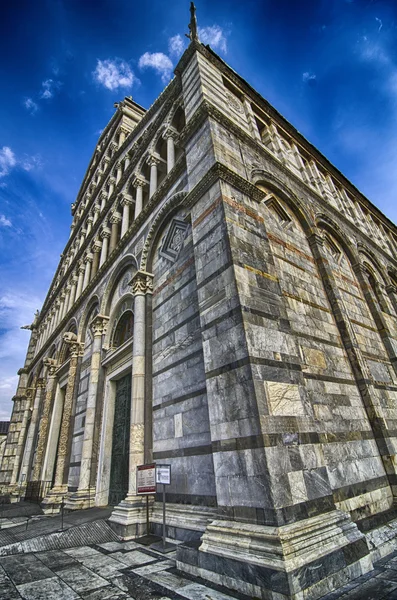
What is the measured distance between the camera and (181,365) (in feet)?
20.3

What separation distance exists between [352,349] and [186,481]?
14.7 ft

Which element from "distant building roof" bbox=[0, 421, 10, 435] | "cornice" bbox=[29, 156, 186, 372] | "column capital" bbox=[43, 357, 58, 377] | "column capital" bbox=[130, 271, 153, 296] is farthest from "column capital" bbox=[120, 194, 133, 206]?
"distant building roof" bbox=[0, 421, 10, 435]

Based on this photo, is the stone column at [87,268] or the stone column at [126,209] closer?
the stone column at [126,209]

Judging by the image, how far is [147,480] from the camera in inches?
205

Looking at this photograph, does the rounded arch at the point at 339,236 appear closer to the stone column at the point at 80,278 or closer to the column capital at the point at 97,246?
the column capital at the point at 97,246

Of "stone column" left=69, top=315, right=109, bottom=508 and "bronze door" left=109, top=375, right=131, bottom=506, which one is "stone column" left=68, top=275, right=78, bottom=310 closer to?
"stone column" left=69, top=315, right=109, bottom=508

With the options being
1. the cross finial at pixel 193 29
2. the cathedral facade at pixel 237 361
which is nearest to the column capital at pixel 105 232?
the cathedral facade at pixel 237 361

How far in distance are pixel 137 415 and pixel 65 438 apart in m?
5.62

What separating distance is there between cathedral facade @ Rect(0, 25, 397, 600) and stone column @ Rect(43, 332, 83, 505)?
0.06 metres

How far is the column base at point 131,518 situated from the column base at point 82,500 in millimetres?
2802

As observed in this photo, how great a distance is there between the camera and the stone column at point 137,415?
5730mm

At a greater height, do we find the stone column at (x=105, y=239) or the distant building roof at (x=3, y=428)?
the stone column at (x=105, y=239)

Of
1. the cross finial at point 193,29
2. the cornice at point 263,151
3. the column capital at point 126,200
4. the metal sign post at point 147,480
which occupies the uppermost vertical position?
the cross finial at point 193,29

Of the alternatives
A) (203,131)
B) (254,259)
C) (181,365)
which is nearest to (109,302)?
(181,365)
